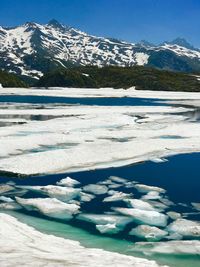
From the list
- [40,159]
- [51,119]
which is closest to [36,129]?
[51,119]

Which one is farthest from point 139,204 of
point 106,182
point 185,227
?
point 106,182

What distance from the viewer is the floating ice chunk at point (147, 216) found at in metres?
16.2

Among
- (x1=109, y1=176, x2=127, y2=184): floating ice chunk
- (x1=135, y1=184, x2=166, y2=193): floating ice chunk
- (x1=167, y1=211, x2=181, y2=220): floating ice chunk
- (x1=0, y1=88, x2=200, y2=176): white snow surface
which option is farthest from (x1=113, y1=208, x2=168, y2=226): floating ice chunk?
(x1=0, y1=88, x2=200, y2=176): white snow surface

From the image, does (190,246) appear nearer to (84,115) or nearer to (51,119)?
(51,119)

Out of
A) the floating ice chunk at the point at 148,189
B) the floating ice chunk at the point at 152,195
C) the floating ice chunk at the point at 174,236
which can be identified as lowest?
the floating ice chunk at the point at 174,236

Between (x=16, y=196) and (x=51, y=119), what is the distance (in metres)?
28.6

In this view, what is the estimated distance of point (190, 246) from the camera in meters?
13.7

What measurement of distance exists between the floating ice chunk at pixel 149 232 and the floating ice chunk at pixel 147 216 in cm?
73

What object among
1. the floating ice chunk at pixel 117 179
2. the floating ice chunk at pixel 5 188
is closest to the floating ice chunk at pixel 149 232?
the floating ice chunk at pixel 117 179

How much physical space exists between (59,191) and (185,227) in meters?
6.24

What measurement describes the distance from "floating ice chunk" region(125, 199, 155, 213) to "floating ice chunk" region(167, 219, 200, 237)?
1803 mm

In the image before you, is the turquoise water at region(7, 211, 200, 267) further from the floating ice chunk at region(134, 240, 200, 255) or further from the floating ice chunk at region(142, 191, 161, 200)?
the floating ice chunk at region(142, 191, 161, 200)

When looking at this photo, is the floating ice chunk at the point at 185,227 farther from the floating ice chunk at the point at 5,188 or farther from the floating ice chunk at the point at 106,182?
the floating ice chunk at the point at 5,188

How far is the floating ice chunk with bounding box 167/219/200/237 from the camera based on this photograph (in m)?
15.0
